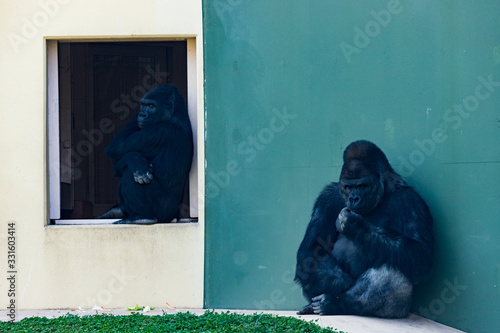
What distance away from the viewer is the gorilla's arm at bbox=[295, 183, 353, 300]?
17.8 feet

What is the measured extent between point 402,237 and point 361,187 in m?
0.49

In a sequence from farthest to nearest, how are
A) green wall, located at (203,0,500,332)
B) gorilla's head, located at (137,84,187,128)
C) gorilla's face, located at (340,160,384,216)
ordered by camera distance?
gorilla's head, located at (137,84,187,128) < green wall, located at (203,0,500,332) < gorilla's face, located at (340,160,384,216)

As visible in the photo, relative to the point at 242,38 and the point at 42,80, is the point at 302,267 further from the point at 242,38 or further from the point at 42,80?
the point at 42,80

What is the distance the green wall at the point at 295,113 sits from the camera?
18.4ft

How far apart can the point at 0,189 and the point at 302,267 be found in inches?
109

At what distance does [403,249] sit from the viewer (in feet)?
16.9

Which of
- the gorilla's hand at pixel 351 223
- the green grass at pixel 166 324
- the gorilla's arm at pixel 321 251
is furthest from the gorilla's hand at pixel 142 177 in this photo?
the gorilla's hand at pixel 351 223

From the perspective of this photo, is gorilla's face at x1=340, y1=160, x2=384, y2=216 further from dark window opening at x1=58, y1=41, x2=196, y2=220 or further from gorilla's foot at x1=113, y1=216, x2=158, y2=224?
dark window opening at x1=58, y1=41, x2=196, y2=220

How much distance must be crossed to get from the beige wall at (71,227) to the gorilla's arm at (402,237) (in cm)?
150

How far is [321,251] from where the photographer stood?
5.59m

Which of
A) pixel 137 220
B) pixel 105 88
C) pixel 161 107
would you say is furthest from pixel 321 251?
pixel 105 88

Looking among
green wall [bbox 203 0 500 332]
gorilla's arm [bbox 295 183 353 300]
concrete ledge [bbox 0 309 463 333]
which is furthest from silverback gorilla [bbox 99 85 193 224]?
gorilla's arm [bbox 295 183 353 300]

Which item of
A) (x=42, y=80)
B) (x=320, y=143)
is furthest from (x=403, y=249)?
(x=42, y=80)

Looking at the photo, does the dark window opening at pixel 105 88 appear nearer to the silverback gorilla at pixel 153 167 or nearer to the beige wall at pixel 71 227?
the silverback gorilla at pixel 153 167
